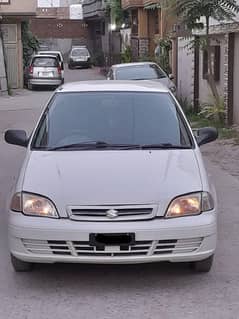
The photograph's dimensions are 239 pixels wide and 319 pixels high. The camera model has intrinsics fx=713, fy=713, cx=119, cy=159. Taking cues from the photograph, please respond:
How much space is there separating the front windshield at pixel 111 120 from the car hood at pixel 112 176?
308mm

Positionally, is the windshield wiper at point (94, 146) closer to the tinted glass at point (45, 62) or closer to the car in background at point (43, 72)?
the car in background at point (43, 72)

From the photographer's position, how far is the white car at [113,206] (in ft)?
17.6

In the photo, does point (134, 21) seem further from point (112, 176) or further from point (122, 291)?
point (122, 291)

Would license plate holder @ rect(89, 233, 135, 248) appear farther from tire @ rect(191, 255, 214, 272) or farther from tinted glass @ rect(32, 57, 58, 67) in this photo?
tinted glass @ rect(32, 57, 58, 67)

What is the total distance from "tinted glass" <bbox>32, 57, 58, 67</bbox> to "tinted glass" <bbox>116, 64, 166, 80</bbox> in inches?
483

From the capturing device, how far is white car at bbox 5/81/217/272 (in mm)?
5379

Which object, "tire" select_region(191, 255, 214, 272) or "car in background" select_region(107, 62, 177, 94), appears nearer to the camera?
"tire" select_region(191, 255, 214, 272)

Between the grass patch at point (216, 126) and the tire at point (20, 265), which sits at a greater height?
the tire at point (20, 265)

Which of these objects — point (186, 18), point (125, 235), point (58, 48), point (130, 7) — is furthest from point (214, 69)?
point (58, 48)

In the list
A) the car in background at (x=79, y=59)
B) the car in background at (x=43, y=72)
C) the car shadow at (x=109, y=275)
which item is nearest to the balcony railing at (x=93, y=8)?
the car in background at (x=79, y=59)

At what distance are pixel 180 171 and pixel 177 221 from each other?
0.52m

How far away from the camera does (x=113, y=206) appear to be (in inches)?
212

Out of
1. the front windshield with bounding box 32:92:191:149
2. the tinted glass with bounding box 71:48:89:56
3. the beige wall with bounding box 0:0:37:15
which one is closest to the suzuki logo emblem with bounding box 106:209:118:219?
the front windshield with bounding box 32:92:191:149

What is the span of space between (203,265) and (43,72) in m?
25.7
